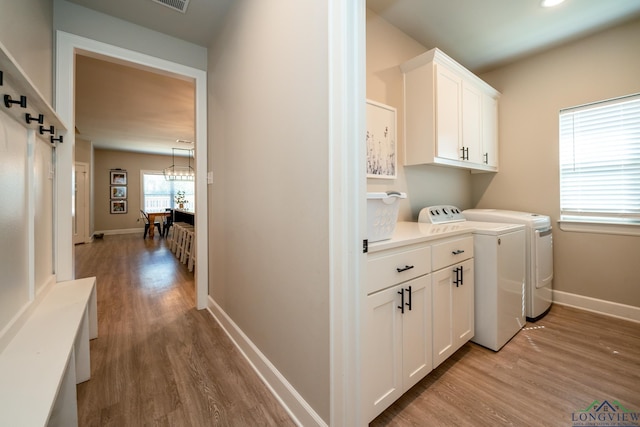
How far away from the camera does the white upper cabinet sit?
2.11 meters

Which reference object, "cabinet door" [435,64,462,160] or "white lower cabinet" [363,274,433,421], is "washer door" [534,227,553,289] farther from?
"white lower cabinet" [363,274,433,421]

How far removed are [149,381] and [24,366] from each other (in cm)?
81

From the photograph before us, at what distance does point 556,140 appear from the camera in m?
2.56

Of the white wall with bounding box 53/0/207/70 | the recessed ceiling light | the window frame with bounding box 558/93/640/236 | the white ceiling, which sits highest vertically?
the white ceiling

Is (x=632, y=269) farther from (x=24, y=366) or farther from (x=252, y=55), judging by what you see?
(x=24, y=366)

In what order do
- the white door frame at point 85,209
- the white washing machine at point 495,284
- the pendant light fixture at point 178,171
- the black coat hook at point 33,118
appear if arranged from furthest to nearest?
the pendant light fixture at point 178,171 → the white door frame at point 85,209 → the white washing machine at point 495,284 → the black coat hook at point 33,118

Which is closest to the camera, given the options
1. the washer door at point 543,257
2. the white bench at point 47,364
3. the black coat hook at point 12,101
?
the white bench at point 47,364

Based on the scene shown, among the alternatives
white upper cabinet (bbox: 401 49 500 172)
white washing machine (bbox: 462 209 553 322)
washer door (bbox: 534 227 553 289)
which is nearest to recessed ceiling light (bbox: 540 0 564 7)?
white upper cabinet (bbox: 401 49 500 172)

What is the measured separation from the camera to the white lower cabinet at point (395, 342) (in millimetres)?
1136

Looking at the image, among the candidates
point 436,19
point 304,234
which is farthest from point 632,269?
point 304,234

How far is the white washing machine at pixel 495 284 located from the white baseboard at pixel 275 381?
54.4 inches

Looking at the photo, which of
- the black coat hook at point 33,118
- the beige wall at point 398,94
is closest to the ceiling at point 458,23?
the beige wall at point 398,94

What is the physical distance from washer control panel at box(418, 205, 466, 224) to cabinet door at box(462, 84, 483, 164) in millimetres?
542

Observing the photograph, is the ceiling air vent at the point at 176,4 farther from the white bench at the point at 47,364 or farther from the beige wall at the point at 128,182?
the beige wall at the point at 128,182
